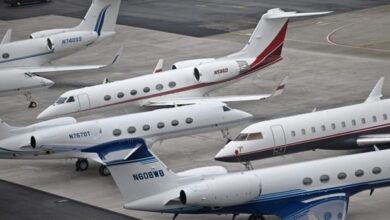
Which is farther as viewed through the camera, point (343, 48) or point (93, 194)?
point (343, 48)

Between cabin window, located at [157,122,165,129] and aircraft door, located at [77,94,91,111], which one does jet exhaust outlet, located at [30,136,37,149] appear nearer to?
cabin window, located at [157,122,165,129]

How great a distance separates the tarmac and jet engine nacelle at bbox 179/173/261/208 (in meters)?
Result: 2.59

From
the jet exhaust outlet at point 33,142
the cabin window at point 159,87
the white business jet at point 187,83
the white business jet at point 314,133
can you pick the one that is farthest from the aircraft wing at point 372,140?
the cabin window at point 159,87

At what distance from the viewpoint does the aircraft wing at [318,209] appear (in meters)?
35.6

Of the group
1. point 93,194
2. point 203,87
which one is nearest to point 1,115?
point 203,87

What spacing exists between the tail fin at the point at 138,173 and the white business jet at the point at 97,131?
24.7 ft

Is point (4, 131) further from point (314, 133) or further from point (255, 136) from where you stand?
point (314, 133)

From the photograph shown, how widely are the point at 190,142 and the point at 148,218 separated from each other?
1032 cm

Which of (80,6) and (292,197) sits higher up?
(292,197)

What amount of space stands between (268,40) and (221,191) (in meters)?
20.6

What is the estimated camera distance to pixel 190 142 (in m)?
48.3

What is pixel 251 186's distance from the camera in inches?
1393

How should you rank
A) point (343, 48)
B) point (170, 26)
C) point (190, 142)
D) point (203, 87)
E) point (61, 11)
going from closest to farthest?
point (190, 142) → point (203, 87) → point (343, 48) → point (170, 26) → point (61, 11)

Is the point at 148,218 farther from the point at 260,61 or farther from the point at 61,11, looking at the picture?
the point at 61,11
